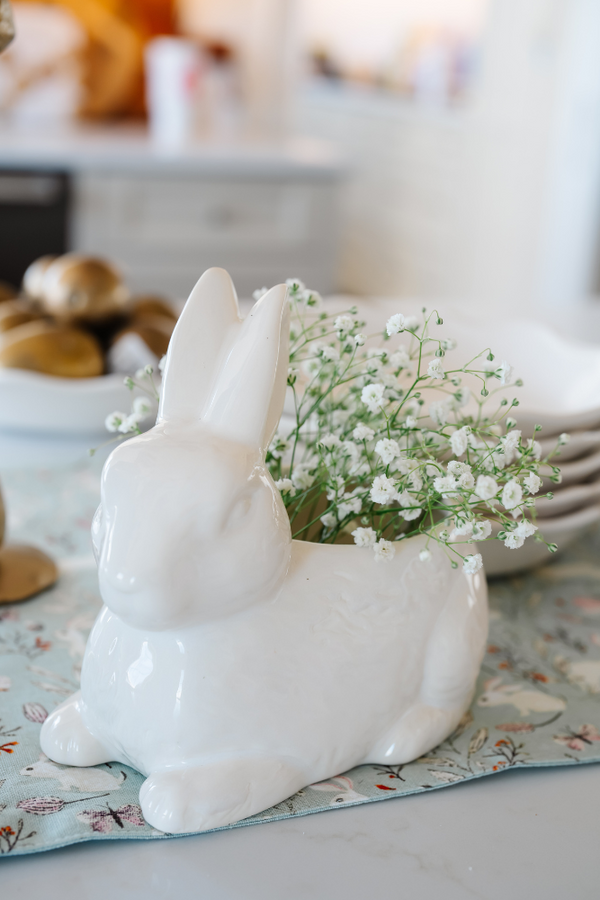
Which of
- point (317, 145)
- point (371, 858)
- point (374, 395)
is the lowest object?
point (371, 858)

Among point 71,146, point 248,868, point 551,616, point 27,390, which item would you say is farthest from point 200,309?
point 71,146

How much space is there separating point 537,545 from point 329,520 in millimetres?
271

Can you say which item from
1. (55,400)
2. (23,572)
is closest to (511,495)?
(23,572)

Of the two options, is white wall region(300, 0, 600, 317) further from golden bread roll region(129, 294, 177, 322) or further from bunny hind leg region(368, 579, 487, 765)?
bunny hind leg region(368, 579, 487, 765)

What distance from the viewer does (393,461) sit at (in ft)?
1.81

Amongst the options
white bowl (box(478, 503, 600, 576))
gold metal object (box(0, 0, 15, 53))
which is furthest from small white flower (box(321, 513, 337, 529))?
gold metal object (box(0, 0, 15, 53))

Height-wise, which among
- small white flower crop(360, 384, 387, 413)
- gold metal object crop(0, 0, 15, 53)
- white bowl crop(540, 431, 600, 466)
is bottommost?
white bowl crop(540, 431, 600, 466)

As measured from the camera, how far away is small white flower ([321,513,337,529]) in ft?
1.86

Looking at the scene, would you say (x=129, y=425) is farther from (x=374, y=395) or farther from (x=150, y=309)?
(x=150, y=309)

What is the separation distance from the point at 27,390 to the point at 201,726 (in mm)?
600

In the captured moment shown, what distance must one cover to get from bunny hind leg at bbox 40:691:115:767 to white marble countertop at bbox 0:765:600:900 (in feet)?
0.19

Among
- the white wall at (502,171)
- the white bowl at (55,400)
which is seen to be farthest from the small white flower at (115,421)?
the white wall at (502,171)

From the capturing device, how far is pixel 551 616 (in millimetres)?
760

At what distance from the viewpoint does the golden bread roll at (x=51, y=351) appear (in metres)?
1.01
